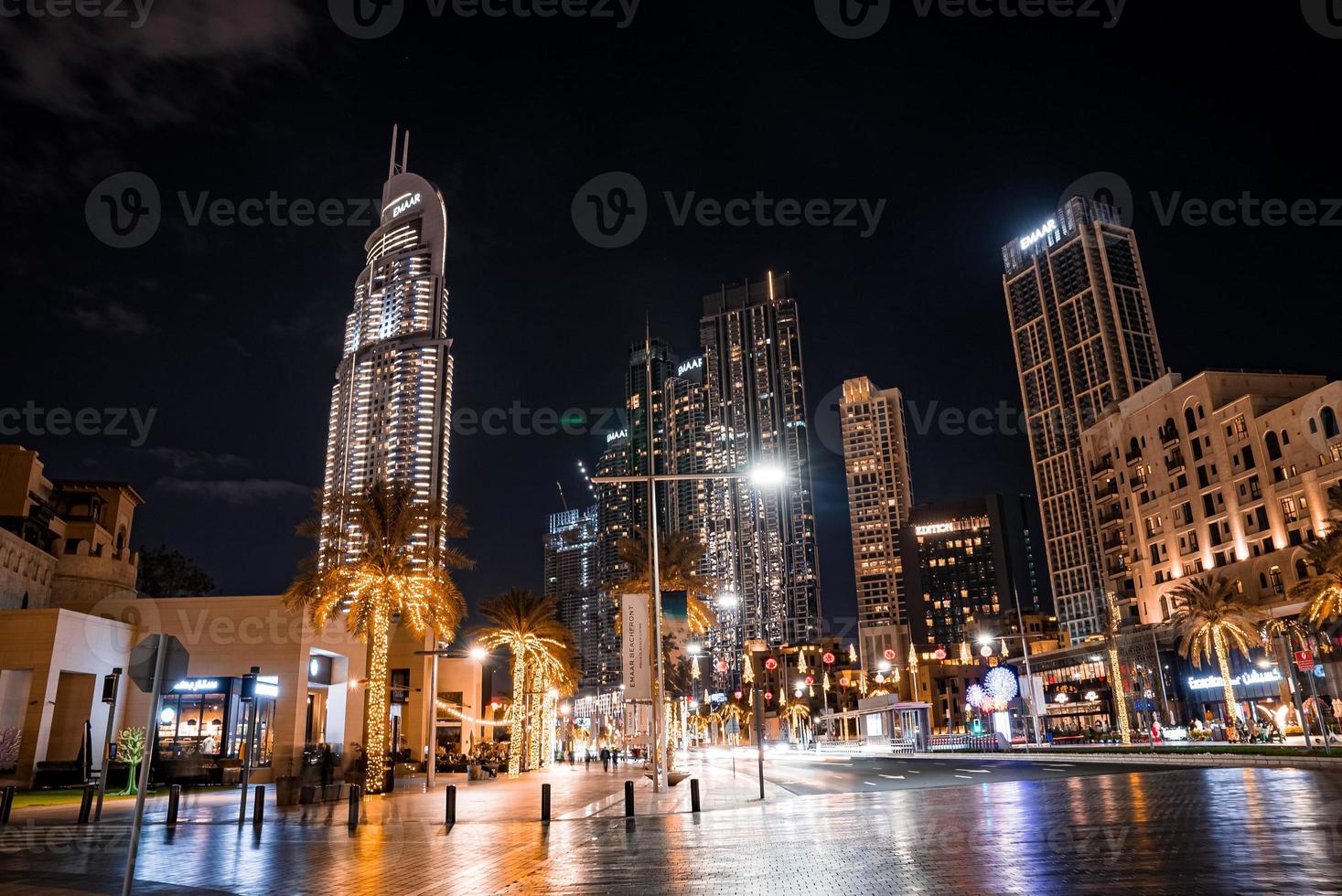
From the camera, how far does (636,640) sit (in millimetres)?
27297

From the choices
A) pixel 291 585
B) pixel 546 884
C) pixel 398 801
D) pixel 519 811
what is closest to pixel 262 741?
pixel 291 585

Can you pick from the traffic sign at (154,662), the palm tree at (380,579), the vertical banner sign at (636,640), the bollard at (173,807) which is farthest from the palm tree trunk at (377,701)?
the traffic sign at (154,662)

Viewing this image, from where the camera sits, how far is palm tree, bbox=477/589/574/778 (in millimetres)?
49031

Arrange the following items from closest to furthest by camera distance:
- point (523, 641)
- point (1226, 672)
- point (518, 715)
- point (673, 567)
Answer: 1. point (673, 567)
2. point (523, 641)
3. point (518, 715)
4. point (1226, 672)

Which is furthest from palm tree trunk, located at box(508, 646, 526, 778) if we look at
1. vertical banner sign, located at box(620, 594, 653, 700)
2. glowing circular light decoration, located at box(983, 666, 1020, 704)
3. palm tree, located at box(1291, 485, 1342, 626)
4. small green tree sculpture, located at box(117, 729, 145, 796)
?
palm tree, located at box(1291, 485, 1342, 626)

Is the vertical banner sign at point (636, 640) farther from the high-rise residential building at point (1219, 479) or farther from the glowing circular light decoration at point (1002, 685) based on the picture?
the high-rise residential building at point (1219, 479)

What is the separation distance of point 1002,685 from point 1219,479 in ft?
157

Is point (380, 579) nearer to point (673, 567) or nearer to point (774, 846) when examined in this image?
point (673, 567)

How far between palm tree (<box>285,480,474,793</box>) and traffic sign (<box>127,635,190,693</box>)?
919 inches

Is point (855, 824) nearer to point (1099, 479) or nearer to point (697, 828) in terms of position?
point (697, 828)

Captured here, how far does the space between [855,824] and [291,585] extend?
24168 mm

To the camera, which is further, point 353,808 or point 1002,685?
point 1002,685

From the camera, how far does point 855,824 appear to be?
1623 centimetres

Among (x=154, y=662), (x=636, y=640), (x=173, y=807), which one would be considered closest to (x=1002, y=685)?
(x=636, y=640)
